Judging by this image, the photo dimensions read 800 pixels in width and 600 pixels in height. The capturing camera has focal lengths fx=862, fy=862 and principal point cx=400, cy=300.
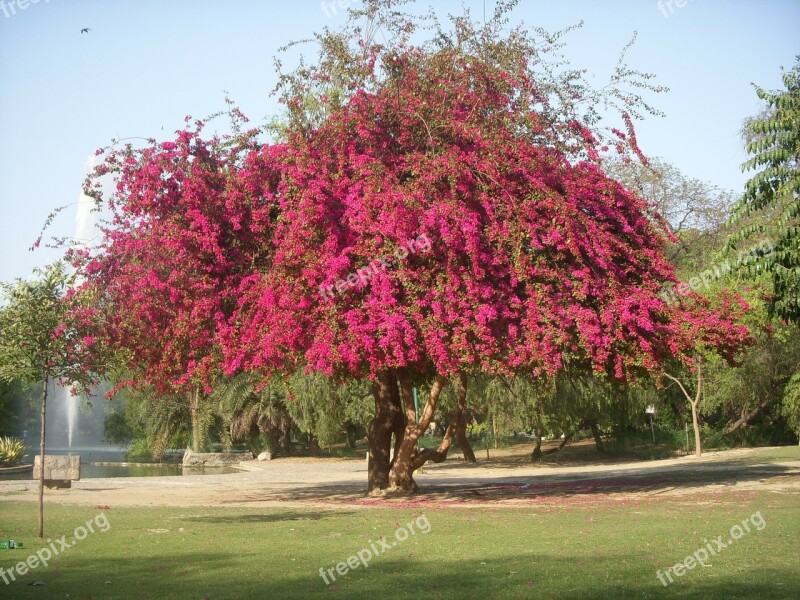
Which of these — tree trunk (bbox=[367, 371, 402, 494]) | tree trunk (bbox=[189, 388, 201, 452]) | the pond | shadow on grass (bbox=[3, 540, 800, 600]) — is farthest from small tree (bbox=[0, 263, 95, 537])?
tree trunk (bbox=[189, 388, 201, 452])

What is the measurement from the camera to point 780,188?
64.7 ft

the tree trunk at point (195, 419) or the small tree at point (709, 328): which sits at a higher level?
the small tree at point (709, 328)

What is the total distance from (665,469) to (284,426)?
20.6m

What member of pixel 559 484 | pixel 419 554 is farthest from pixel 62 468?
pixel 419 554

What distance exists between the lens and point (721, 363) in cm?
4225

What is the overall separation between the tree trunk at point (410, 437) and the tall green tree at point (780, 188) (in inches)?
307

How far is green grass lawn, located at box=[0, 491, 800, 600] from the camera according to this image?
9.23m

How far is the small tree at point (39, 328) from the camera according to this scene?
12859 mm

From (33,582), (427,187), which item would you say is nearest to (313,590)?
(33,582)

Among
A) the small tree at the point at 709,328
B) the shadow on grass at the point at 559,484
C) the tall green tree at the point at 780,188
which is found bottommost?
the shadow on grass at the point at 559,484

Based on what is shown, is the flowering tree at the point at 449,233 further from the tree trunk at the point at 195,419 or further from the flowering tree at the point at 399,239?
the tree trunk at the point at 195,419

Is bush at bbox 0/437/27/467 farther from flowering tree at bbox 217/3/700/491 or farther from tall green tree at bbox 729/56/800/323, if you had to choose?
tall green tree at bbox 729/56/800/323

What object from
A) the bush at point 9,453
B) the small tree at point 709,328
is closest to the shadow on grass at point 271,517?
the small tree at point 709,328

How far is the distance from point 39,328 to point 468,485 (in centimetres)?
1676
